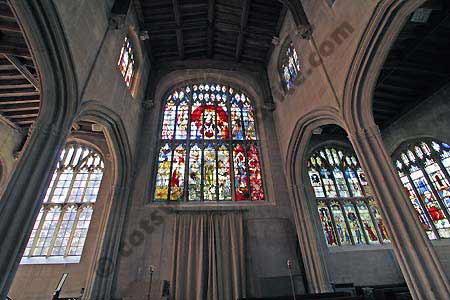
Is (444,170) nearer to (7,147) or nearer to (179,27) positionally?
(179,27)

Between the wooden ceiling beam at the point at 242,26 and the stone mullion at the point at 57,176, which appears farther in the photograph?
the wooden ceiling beam at the point at 242,26

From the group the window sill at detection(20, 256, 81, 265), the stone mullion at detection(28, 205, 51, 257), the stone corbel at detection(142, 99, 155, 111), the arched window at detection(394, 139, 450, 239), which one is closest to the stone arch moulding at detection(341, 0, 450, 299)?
the arched window at detection(394, 139, 450, 239)

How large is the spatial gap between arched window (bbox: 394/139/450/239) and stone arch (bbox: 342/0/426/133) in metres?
5.22

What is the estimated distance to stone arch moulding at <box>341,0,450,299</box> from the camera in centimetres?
380

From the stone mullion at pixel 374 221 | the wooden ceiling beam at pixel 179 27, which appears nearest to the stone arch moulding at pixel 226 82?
the wooden ceiling beam at pixel 179 27

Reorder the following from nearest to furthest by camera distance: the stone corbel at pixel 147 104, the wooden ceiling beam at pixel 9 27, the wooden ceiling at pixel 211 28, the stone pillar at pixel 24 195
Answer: the stone pillar at pixel 24 195 < the wooden ceiling beam at pixel 9 27 < the wooden ceiling at pixel 211 28 < the stone corbel at pixel 147 104

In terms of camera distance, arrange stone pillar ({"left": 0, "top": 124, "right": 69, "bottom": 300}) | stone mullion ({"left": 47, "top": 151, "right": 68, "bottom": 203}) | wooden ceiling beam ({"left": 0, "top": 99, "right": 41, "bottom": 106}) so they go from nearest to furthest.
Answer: stone pillar ({"left": 0, "top": 124, "right": 69, "bottom": 300}) < wooden ceiling beam ({"left": 0, "top": 99, "right": 41, "bottom": 106}) < stone mullion ({"left": 47, "top": 151, "right": 68, "bottom": 203})

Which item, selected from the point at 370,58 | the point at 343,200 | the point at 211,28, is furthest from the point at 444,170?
the point at 211,28

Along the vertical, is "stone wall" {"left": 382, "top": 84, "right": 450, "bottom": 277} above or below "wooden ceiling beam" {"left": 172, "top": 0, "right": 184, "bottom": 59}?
below

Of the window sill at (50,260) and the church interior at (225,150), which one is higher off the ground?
the church interior at (225,150)

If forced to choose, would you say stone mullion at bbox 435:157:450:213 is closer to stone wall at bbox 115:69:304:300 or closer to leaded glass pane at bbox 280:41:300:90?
stone wall at bbox 115:69:304:300

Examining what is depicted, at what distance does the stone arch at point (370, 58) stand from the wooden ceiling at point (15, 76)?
24.9 ft

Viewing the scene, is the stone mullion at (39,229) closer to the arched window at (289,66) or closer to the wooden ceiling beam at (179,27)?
the wooden ceiling beam at (179,27)

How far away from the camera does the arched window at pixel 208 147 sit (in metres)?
8.68
